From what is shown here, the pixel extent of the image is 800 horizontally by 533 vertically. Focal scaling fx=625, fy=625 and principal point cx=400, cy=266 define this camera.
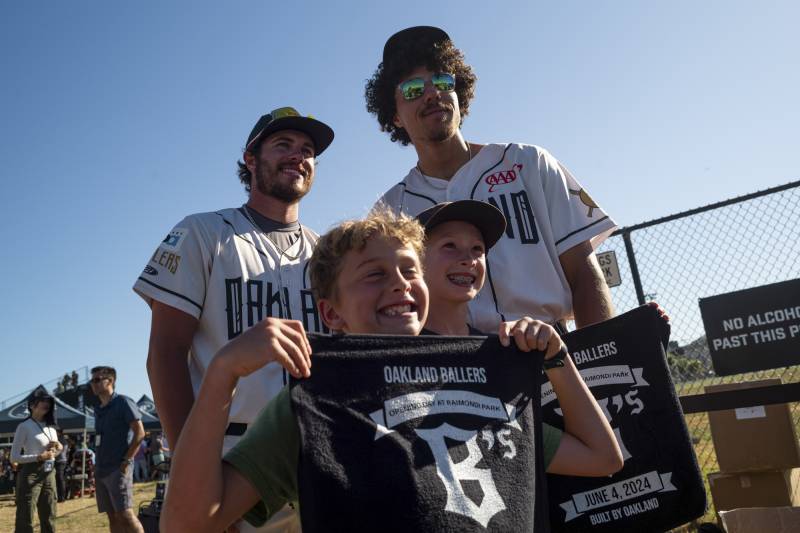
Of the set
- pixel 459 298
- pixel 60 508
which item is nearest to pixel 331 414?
pixel 459 298

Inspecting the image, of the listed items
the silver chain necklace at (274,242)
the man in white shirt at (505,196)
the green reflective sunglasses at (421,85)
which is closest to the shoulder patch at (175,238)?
the silver chain necklace at (274,242)

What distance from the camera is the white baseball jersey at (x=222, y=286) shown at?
2484 millimetres

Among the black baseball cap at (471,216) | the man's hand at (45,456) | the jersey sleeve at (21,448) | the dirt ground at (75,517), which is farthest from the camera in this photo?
the dirt ground at (75,517)

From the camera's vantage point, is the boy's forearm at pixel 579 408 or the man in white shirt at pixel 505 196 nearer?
the boy's forearm at pixel 579 408

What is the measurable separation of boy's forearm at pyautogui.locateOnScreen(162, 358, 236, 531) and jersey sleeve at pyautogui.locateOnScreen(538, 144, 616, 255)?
1.62 metres

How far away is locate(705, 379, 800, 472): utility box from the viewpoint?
4504 mm

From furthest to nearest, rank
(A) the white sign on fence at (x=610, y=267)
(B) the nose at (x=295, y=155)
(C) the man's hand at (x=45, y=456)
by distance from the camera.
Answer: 1. (C) the man's hand at (x=45, y=456)
2. (A) the white sign on fence at (x=610, y=267)
3. (B) the nose at (x=295, y=155)

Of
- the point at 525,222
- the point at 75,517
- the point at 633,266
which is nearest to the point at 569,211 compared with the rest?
the point at 525,222

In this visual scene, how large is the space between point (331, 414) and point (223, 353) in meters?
0.27

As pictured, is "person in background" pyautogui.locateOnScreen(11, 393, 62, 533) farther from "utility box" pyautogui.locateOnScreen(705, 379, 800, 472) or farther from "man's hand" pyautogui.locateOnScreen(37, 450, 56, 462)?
"utility box" pyautogui.locateOnScreen(705, 379, 800, 472)

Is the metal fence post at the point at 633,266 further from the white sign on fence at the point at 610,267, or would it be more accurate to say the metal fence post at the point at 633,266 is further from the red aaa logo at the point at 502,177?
the red aaa logo at the point at 502,177

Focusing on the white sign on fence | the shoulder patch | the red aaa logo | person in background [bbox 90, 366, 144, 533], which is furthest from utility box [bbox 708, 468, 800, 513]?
person in background [bbox 90, 366, 144, 533]

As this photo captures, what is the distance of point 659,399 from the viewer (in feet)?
6.51

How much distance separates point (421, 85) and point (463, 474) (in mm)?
1970
